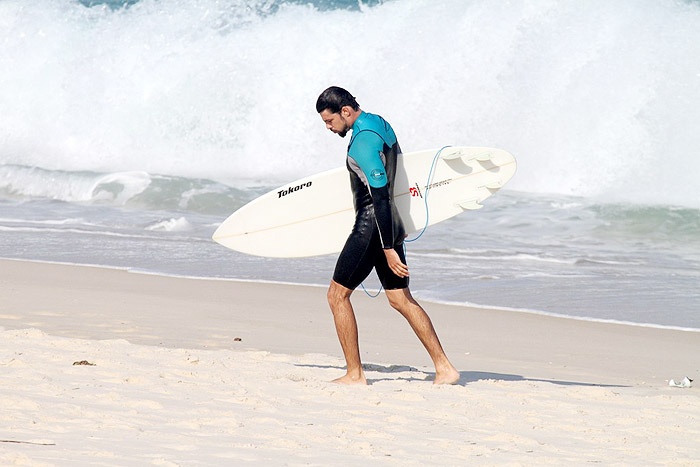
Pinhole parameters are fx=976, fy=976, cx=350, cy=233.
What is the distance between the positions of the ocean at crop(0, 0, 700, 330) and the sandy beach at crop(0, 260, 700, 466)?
1732 millimetres

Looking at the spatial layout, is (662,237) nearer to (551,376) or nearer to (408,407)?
(551,376)

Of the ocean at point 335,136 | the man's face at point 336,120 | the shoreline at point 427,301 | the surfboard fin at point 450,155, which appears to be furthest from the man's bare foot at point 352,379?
the ocean at point 335,136

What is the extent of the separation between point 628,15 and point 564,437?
1599cm

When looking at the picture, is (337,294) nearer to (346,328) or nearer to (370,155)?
(346,328)

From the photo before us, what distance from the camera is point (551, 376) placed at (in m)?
5.41

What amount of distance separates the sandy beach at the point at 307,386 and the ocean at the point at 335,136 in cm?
173

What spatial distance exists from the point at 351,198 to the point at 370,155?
0.98m

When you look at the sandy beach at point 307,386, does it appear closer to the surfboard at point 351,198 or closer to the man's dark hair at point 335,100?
the surfboard at point 351,198

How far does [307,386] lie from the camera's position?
14.5 feet

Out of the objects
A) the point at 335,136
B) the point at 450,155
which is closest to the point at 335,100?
the point at 450,155

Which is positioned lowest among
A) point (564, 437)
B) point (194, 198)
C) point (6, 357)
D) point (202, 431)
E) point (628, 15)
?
point (564, 437)

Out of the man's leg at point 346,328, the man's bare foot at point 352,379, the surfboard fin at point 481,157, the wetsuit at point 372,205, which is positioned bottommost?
the man's bare foot at point 352,379

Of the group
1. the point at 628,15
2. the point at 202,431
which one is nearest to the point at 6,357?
→ the point at 202,431

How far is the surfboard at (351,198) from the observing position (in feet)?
16.8
